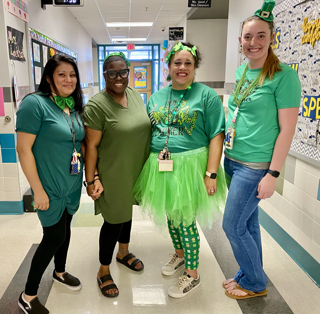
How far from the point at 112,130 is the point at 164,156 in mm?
351

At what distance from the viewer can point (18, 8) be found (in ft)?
10.2

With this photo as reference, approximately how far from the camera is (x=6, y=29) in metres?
2.85

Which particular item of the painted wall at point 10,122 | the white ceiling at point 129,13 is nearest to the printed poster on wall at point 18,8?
the painted wall at point 10,122

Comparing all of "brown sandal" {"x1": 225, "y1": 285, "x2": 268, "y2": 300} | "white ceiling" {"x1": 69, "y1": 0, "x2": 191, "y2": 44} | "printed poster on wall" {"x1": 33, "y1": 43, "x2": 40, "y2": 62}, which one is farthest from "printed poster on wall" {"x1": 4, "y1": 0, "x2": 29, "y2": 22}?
"white ceiling" {"x1": 69, "y1": 0, "x2": 191, "y2": 44}

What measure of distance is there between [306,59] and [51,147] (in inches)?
74.6

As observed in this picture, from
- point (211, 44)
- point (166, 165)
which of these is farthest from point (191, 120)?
point (211, 44)

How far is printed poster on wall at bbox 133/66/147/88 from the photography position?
14.3 m

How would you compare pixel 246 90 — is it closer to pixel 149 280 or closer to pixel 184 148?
pixel 184 148

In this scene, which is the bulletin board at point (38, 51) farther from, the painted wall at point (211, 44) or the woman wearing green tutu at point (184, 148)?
the painted wall at point (211, 44)

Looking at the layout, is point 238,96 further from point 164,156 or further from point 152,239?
point 152,239

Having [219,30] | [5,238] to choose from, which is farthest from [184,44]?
[219,30]

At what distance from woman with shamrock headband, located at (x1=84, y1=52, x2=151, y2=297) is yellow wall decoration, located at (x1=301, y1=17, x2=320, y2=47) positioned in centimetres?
130

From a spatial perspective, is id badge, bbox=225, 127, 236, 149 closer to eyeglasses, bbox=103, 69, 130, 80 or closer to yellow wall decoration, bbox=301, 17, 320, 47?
eyeglasses, bbox=103, 69, 130, 80

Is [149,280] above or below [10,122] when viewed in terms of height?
below
